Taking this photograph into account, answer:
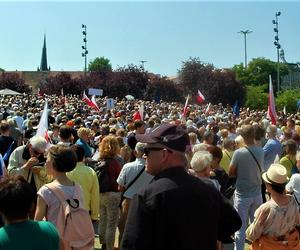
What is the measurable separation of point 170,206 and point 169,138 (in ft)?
1.51

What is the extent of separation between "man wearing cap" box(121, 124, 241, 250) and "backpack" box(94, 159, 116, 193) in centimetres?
415

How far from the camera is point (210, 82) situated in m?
60.0

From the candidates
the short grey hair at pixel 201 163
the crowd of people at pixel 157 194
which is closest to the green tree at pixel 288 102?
the crowd of people at pixel 157 194

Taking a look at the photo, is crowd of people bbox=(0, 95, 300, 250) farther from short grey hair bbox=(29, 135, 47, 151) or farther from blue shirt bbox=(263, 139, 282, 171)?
blue shirt bbox=(263, 139, 282, 171)

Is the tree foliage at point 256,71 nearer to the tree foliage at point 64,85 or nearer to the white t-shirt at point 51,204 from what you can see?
the tree foliage at point 64,85

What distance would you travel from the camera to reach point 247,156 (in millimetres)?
7816

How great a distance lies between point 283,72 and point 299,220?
118741 millimetres

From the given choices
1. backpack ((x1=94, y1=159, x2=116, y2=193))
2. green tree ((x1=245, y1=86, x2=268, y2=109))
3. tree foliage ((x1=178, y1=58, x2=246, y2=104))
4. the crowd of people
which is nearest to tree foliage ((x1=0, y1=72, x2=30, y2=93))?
tree foliage ((x1=178, y1=58, x2=246, y2=104))

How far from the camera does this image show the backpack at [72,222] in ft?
15.6

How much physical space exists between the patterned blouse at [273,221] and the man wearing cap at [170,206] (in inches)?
71.7

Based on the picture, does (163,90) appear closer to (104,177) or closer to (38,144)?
(104,177)

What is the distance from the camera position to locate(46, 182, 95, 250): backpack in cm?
476

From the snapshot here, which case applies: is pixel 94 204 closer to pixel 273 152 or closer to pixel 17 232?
pixel 17 232

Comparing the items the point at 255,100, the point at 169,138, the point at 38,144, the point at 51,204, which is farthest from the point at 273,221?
the point at 255,100
